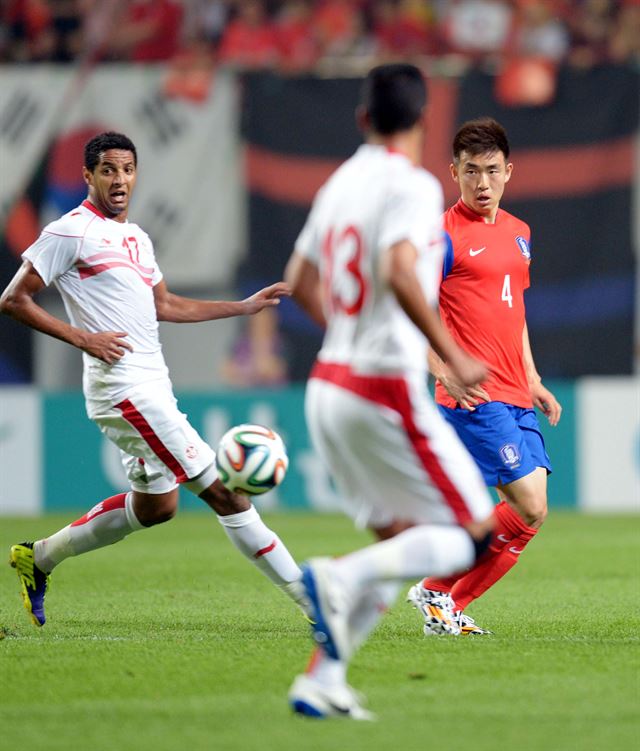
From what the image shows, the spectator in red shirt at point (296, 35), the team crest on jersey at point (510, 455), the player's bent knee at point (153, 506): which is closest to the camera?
the team crest on jersey at point (510, 455)

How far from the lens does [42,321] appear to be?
23.2 ft

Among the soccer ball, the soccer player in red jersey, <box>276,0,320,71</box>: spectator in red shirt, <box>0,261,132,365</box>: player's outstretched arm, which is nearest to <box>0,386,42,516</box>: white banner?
<box>276,0,320,71</box>: spectator in red shirt

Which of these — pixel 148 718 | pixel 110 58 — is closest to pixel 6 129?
pixel 110 58

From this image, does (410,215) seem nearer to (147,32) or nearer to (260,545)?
(260,545)

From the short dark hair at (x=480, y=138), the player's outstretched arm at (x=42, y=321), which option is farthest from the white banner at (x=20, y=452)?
the short dark hair at (x=480, y=138)

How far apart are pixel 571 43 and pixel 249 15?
3.65 meters

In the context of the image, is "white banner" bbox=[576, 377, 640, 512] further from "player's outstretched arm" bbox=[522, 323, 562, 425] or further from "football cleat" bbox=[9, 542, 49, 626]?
"football cleat" bbox=[9, 542, 49, 626]

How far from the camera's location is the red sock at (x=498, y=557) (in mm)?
7055

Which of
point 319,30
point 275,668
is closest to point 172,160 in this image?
point 319,30

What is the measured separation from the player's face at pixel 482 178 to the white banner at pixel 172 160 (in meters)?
8.41

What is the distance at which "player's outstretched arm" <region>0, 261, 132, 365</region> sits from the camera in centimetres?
708

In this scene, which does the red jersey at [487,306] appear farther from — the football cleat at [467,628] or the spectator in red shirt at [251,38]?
the spectator in red shirt at [251,38]

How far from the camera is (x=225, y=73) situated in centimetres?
1543

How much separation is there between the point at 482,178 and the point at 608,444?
7.80 metres
